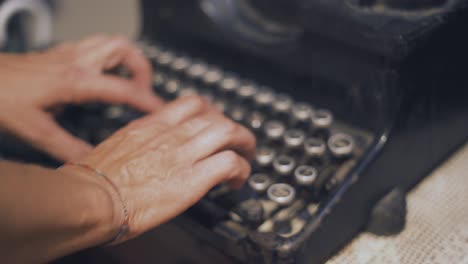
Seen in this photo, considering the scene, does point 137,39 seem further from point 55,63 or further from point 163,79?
point 55,63

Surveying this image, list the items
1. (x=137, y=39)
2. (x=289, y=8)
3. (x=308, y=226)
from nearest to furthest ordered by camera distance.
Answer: (x=308, y=226)
(x=289, y=8)
(x=137, y=39)

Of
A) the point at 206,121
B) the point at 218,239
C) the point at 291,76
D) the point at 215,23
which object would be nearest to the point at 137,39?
the point at 215,23

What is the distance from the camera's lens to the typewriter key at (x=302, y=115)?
1.18 metres

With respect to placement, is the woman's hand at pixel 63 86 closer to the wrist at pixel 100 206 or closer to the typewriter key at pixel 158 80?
the typewriter key at pixel 158 80

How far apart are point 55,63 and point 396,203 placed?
2.84 ft

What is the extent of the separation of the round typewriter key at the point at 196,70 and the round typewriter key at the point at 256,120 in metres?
0.23

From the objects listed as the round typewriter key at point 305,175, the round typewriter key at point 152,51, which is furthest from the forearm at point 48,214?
the round typewriter key at point 152,51

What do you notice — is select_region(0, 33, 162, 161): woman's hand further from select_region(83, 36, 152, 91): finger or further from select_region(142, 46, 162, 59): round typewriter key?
select_region(142, 46, 162, 59): round typewriter key

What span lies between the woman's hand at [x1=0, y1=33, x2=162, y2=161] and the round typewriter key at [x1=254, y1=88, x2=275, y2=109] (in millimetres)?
245

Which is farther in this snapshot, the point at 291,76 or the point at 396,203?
the point at 291,76

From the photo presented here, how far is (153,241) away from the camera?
1054mm

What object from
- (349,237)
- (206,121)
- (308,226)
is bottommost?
(349,237)

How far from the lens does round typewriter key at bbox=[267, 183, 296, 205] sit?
3.18ft

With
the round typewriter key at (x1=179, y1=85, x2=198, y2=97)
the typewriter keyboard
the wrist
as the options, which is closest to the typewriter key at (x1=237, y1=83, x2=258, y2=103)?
the typewriter keyboard
